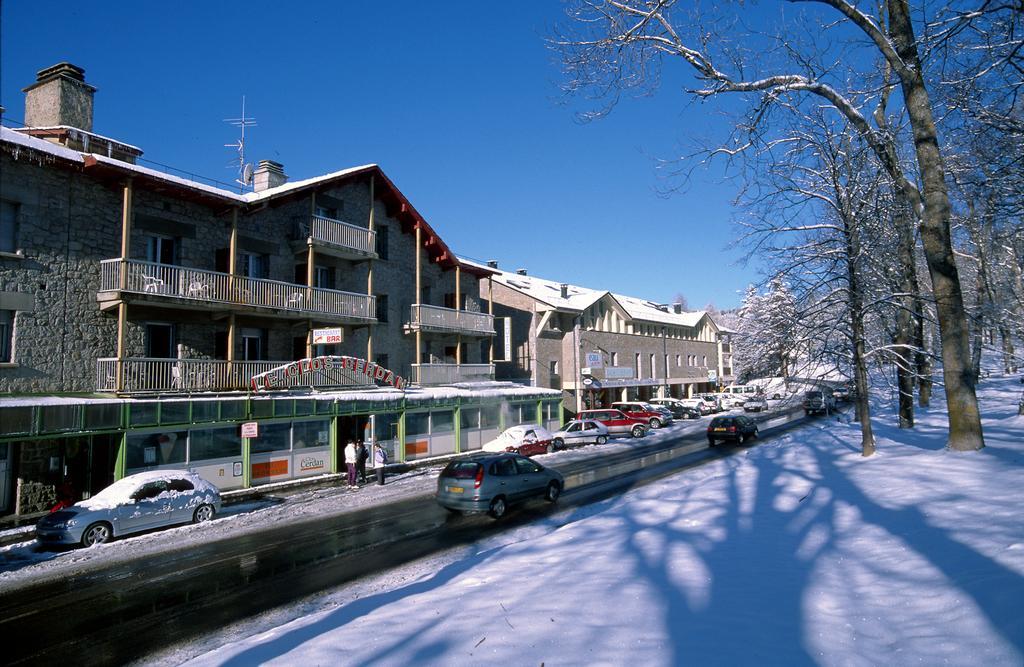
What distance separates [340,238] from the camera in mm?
26688

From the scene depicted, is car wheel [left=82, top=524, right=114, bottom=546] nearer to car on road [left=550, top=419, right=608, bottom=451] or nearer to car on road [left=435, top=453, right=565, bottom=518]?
car on road [left=435, top=453, right=565, bottom=518]

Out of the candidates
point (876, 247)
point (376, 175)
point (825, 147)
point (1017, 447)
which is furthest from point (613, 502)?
point (376, 175)

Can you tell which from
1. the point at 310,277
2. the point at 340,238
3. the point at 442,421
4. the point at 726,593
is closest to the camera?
the point at 726,593

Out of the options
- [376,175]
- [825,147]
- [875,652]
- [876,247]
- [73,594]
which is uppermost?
[376,175]

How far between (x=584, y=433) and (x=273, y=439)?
17.2 m

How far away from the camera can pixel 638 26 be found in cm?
1188

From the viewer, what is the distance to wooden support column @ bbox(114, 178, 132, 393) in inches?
731

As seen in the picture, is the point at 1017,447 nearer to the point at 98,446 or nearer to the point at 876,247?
the point at 876,247

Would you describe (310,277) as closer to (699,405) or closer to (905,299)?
(905,299)

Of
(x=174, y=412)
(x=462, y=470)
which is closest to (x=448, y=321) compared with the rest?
(x=174, y=412)

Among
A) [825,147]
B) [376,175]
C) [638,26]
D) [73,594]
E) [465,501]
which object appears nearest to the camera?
[73,594]

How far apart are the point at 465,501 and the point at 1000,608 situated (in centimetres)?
1137

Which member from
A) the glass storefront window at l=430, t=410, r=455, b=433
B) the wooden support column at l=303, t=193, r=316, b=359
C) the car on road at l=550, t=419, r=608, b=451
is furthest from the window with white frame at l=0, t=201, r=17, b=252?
the car on road at l=550, t=419, r=608, b=451

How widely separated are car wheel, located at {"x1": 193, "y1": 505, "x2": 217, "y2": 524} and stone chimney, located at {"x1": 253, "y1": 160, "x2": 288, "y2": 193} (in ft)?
54.4
